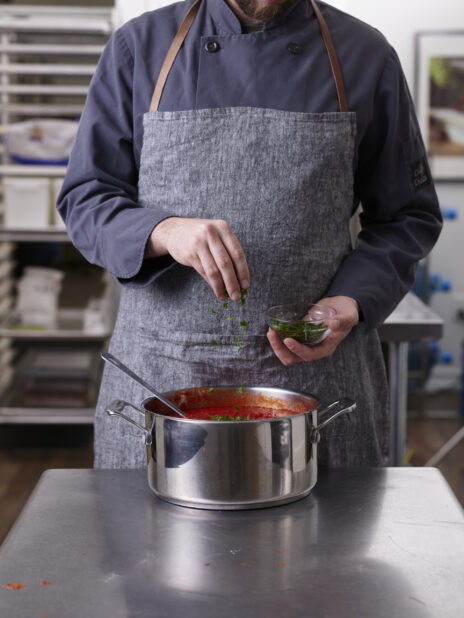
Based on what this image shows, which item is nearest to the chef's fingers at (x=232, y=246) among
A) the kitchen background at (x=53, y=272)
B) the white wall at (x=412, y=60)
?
the kitchen background at (x=53, y=272)

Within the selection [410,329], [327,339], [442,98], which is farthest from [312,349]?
[442,98]

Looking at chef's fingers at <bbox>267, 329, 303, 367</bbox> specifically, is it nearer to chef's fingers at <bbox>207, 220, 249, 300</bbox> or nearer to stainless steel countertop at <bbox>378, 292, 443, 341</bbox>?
chef's fingers at <bbox>207, 220, 249, 300</bbox>

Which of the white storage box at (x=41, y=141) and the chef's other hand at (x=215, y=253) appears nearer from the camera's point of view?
the chef's other hand at (x=215, y=253)

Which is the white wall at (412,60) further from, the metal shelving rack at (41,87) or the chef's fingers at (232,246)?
the chef's fingers at (232,246)

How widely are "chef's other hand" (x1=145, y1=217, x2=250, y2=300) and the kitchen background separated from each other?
2.15m

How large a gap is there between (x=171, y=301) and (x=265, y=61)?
0.42 meters

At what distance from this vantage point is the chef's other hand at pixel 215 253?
1.04 metres

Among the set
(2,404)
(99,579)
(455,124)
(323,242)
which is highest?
(455,124)

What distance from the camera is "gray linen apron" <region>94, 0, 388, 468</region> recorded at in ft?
4.23

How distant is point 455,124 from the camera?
4.58 metres

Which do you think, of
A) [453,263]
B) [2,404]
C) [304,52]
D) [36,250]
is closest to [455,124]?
[453,263]

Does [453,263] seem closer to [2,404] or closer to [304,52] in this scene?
[2,404]

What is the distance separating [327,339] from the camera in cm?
122

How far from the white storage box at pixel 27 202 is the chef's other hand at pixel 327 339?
100 inches
